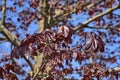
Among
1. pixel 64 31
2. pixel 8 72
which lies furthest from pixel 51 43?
pixel 8 72

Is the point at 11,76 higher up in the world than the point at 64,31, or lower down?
lower down

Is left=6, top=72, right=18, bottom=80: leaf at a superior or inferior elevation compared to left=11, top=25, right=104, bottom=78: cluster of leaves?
inferior

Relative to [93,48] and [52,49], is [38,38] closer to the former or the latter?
[52,49]

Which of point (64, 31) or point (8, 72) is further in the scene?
point (8, 72)

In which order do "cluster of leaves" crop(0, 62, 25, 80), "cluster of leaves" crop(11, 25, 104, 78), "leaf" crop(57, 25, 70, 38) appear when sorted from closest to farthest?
"cluster of leaves" crop(11, 25, 104, 78) → "leaf" crop(57, 25, 70, 38) → "cluster of leaves" crop(0, 62, 25, 80)

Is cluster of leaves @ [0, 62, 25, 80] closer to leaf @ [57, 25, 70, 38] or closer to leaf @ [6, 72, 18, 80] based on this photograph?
leaf @ [6, 72, 18, 80]

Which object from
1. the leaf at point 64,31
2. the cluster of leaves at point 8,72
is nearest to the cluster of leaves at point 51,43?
the leaf at point 64,31

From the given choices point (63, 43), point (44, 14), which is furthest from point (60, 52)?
point (44, 14)

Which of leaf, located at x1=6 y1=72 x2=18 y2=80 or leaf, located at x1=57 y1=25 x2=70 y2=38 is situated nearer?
leaf, located at x1=57 y1=25 x2=70 y2=38

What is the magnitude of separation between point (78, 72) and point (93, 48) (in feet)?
5.47

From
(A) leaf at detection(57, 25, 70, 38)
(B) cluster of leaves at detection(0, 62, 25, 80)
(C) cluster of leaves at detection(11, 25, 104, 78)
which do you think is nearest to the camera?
(C) cluster of leaves at detection(11, 25, 104, 78)

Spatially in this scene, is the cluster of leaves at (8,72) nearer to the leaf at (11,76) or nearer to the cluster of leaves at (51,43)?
the leaf at (11,76)

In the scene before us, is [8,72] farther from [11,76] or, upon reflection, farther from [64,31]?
[64,31]

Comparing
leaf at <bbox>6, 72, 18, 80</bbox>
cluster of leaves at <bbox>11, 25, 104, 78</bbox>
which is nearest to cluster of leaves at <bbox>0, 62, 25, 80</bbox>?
leaf at <bbox>6, 72, 18, 80</bbox>
